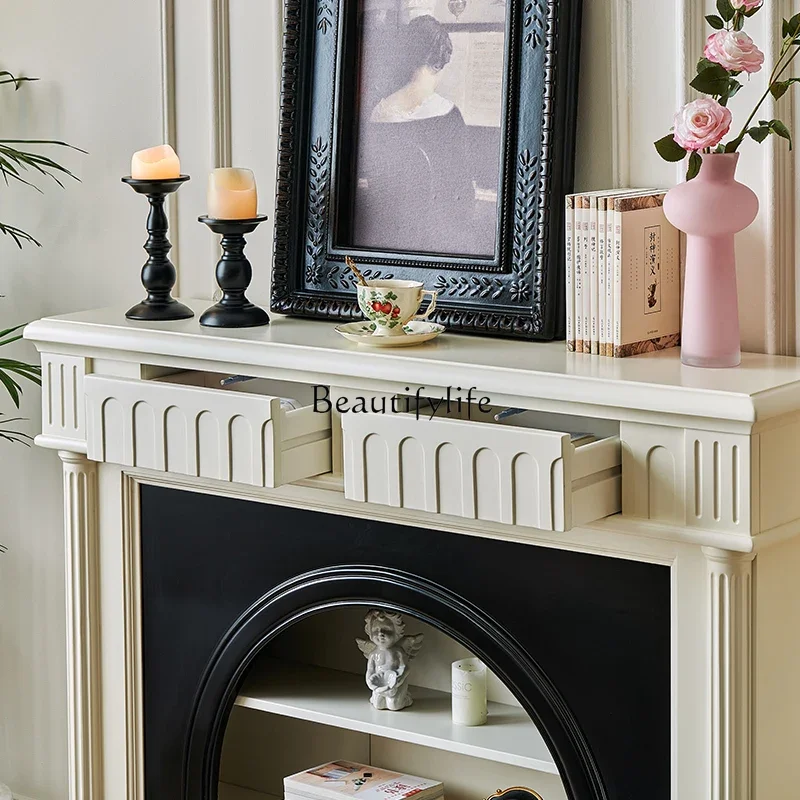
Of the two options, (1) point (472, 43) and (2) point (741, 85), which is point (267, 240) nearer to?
(1) point (472, 43)

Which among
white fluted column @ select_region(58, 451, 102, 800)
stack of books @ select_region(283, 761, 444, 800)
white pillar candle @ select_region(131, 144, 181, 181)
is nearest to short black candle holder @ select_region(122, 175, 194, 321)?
white pillar candle @ select_region(131, 144, 181, 181)

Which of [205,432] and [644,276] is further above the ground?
[644,276]

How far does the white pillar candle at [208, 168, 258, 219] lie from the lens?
1930 mm

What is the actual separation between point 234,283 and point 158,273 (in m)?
0.16

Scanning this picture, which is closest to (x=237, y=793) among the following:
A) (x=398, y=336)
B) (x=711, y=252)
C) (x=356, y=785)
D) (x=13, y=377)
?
(x=356, y=785)

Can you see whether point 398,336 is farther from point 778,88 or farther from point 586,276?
point 778,88

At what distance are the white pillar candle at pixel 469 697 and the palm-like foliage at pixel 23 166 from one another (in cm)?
111

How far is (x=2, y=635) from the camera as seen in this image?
259 cm

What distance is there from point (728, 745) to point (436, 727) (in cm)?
51

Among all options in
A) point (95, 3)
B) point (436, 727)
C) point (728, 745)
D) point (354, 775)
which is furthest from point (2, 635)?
point (728, 745)

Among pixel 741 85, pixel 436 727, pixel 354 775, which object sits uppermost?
pixel 741 85

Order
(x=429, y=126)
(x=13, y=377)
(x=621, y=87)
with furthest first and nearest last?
(x=13, y=377) < (x=429, y=126) < (x=621, y=87)

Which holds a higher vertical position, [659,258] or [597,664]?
[659,258]

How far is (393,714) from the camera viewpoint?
200 centimetres
